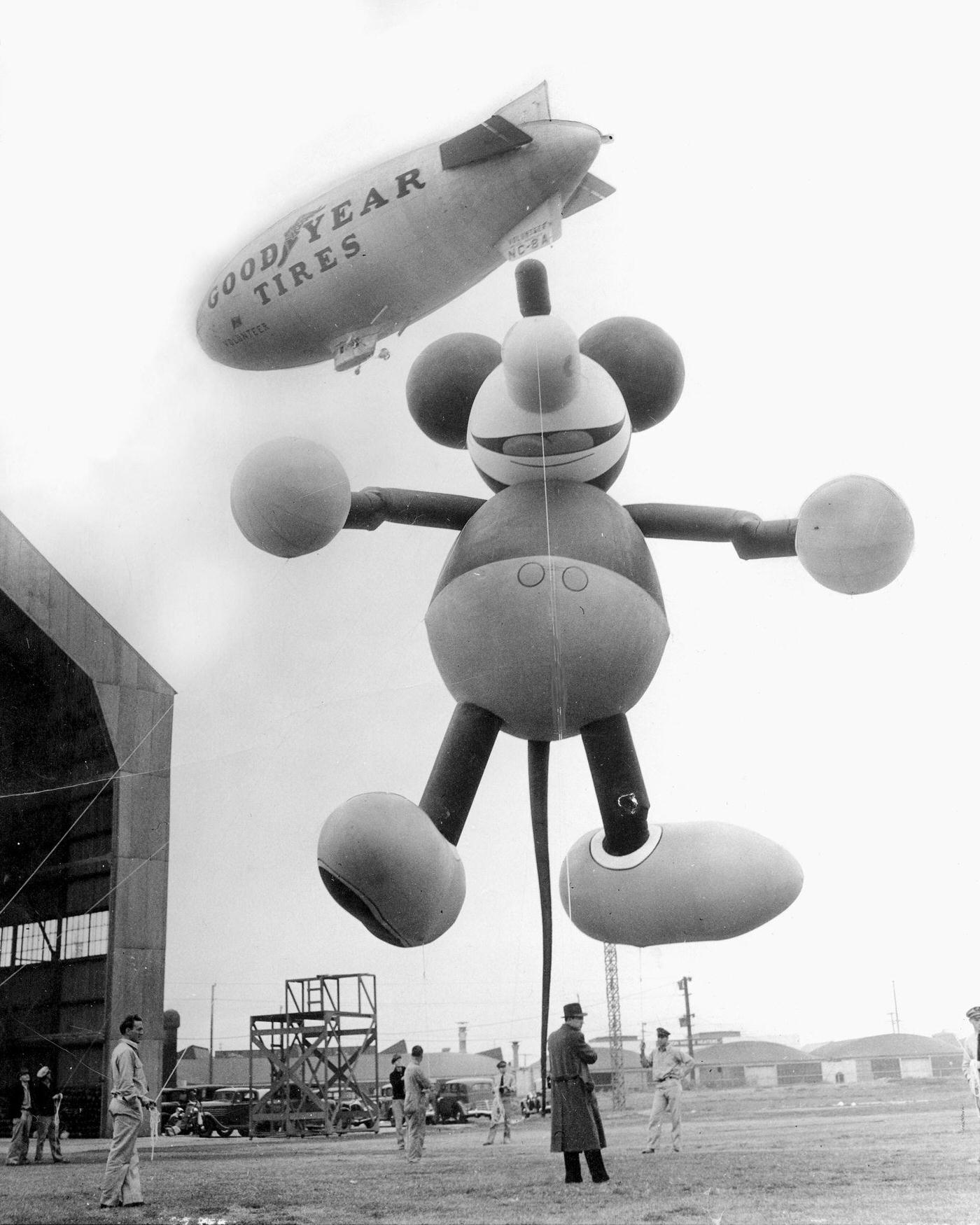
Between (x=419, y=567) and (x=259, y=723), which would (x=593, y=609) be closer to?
(x=419, y=567)

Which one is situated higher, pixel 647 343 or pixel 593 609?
pixel 647 343

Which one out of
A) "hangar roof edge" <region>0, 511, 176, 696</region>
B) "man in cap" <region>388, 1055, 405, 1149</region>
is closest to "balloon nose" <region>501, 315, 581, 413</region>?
"hangar roof edge" <region>0, 511, 176, 696</region>

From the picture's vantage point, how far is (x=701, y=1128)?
27.8ft

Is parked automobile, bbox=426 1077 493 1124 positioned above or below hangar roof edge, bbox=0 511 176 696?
below

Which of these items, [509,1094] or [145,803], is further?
[145,803]

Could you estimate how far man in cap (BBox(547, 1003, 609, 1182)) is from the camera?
4.72 metres

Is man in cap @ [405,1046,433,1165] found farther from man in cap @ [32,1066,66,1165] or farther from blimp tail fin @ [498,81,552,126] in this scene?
blimp tail fin @ [498,81,552,126]

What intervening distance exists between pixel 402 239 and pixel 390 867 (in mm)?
3000

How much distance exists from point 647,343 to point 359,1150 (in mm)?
4985

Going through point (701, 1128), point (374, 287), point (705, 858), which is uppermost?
point (374, 287)

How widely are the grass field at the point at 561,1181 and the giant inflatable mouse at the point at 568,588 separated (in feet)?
3.19

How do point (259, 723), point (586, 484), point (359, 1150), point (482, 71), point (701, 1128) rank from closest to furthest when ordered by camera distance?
1. point (586, 484)
2. point (482, 71)
3. point (259, 723)
4. point (359, 1150)
5. point (701, 1128)

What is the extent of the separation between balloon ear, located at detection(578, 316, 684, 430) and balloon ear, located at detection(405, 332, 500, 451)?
1.44ft

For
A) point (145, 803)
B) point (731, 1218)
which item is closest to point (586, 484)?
point (731, 1218)
